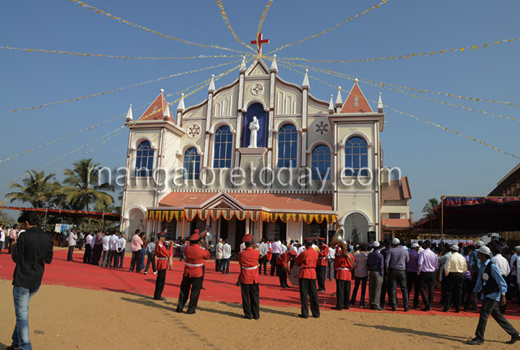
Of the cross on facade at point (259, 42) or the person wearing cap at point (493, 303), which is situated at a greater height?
the cross on facade at point (259, 42)

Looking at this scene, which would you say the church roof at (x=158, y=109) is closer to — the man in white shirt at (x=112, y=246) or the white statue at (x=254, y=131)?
the white statue at (x=254, y=131)

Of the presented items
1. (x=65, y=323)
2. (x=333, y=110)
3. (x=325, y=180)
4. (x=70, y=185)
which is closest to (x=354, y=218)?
(x=325, y=180)

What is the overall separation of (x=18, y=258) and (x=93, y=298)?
4505 millimetres

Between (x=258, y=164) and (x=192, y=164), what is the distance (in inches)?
203

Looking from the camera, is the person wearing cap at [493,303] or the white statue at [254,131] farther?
the white statue at [254,131]

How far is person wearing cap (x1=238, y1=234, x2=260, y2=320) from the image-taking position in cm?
778

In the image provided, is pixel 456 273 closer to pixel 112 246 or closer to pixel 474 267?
pixel 474 267

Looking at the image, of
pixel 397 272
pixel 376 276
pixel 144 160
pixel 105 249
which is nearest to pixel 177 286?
pixel 376 276

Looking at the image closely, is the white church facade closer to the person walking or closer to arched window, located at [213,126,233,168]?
arched window, located at [213,126,233,168]

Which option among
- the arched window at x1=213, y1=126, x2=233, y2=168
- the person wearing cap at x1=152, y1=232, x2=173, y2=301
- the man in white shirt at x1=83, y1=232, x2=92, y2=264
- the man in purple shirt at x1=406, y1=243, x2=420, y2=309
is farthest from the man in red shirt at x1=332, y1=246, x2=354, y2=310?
the arched window at x1=213, y1=126, x2=233, y2=168

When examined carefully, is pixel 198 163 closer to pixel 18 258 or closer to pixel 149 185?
pixel 149 185

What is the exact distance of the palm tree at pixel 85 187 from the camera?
3562 centimetres

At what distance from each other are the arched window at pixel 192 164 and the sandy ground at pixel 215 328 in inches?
719

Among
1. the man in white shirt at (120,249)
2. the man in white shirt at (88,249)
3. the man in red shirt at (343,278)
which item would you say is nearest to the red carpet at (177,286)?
the man in red shirt at (343,278)
